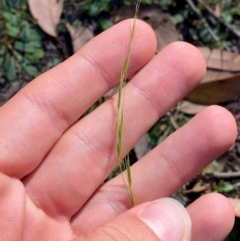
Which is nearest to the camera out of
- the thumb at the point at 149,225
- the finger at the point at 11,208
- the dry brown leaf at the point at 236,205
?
the thumb at the point at 149,225

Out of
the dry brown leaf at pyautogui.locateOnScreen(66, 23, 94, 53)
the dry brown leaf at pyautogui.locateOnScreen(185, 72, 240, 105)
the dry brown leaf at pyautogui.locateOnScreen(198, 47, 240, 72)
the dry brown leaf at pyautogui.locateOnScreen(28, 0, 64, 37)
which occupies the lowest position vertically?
the dry brown leaf at pyautogui.locateOnScreen(185, 72, 240, 105)

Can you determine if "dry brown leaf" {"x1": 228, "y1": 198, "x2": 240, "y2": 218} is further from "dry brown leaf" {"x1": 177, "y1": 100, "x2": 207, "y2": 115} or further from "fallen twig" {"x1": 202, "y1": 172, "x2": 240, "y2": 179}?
"dry brown leaf" {"x1": 177, "y1": 100, "x2": 207, "y2": 115}

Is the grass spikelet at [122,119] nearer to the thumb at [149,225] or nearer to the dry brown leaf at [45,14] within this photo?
the thumb at [149,225]

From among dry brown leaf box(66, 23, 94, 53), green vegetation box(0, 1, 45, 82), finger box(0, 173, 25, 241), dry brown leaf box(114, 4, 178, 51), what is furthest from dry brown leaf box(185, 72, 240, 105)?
finger box(0, 173, 25, 241)

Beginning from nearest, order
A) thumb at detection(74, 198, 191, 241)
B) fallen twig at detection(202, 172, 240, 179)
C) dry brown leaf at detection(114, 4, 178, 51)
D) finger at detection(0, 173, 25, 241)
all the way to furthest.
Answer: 1. thumb at detection(74, 198, 191, 241)
2. finger at detection(0, 173, 25, 241)
3. fallen twig at detection(202, 172, 240, 179)
4. dry brown leaf at detection(114, 4, 178, 51)

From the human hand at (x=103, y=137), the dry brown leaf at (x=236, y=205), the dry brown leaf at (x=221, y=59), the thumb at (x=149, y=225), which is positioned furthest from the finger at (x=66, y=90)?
the dry brown leaf at (x=236, y=205)

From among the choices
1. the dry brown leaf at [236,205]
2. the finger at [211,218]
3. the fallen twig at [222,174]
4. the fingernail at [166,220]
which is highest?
the fingernail at [166,220]

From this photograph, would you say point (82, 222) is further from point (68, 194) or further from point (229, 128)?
point (229, 128)
